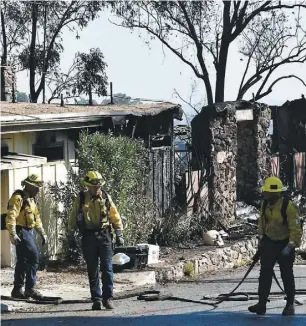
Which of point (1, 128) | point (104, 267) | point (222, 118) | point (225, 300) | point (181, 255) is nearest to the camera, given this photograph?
point (104, 267)

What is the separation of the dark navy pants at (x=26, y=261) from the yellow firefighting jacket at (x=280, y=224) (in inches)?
122

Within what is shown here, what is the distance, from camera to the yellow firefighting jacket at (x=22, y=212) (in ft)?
34.1

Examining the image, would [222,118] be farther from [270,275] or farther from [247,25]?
[247,25]

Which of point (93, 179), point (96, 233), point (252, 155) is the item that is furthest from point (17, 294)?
point (252, 155)

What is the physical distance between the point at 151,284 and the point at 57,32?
19.1 m

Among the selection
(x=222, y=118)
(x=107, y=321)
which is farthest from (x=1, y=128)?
(x=222, y=118)

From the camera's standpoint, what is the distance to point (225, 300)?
1084 cm

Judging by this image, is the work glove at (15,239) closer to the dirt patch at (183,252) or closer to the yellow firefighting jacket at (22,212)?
the yellow firefighting jacket at (22,212)

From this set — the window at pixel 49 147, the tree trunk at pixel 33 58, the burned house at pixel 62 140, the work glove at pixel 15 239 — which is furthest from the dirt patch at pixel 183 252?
the tree trunk at pixel 33 58

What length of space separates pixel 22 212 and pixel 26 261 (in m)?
0.66

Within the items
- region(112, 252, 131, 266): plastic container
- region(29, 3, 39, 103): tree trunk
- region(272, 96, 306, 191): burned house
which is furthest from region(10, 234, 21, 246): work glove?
region(29, 3, 39, 103): tree trunk

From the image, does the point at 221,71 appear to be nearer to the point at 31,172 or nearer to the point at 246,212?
the point at 246,212

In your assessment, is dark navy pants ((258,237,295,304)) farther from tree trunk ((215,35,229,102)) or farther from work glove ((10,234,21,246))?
tree trunk ((215,35,229,102))

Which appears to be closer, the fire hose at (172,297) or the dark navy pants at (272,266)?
the dark navy pants at (272,266)
